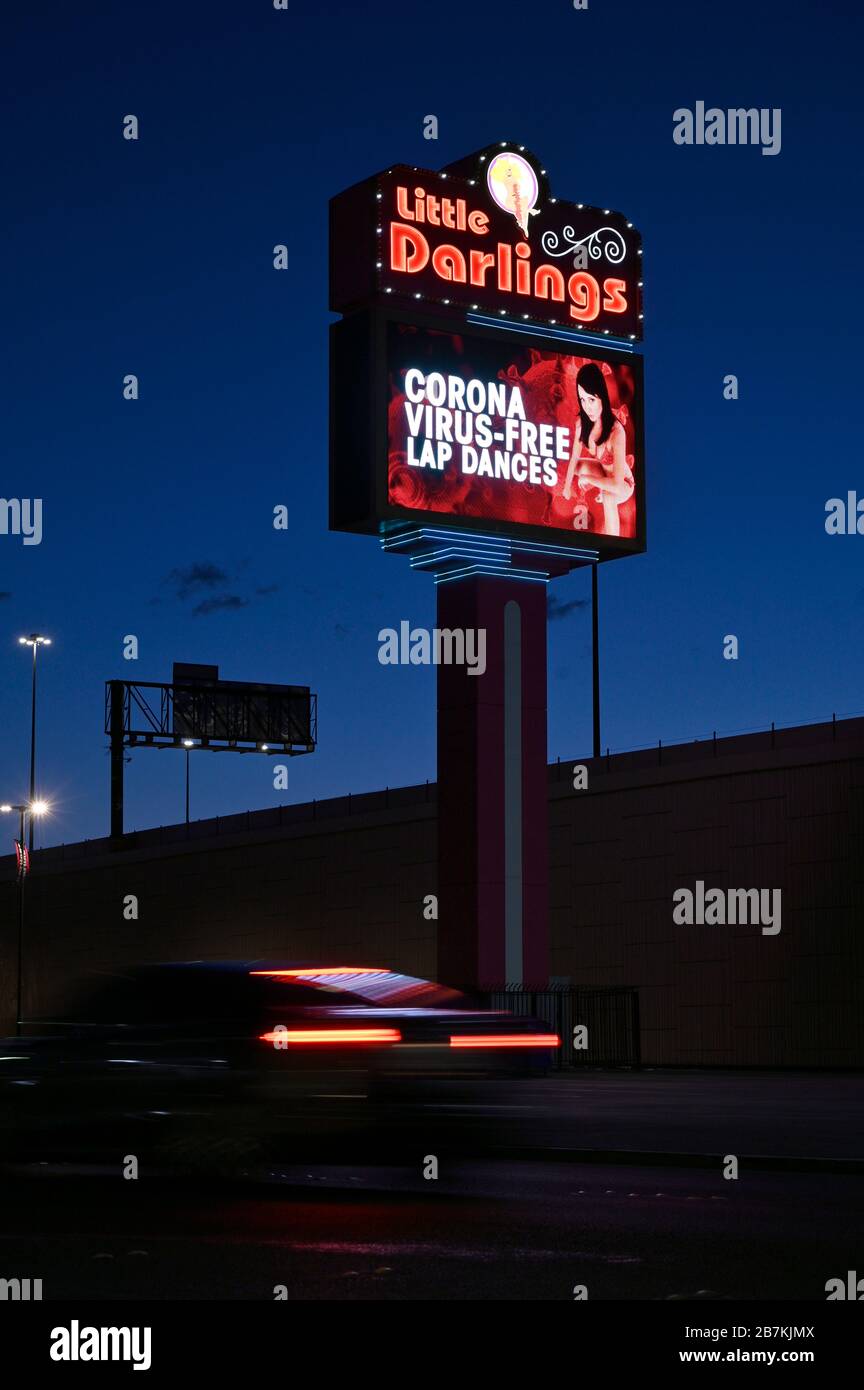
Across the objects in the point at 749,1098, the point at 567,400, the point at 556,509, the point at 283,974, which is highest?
the point at 567,400

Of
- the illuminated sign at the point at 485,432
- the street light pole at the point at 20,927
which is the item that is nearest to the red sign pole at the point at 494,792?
the illuminated sign at the point at 485,432

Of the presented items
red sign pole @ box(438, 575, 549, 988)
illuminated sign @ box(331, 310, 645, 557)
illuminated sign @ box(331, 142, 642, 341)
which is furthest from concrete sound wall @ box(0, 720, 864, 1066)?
illuminated sign @ box(331, 142, 642, 341)

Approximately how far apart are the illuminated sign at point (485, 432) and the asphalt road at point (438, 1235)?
18040 mm

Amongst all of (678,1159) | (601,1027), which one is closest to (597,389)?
(601,1027)

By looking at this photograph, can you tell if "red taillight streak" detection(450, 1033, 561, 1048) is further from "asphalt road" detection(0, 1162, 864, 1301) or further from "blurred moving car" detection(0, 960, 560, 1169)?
"asphalt road" detection(0, 1162, 864, 1301)

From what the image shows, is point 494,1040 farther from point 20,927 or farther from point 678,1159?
point 20,927

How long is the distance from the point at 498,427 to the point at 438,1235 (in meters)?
23.5

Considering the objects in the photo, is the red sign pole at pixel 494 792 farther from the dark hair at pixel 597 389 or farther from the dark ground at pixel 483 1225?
the dark ground at pixel 483 1225

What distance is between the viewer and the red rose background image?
31875 millimetres

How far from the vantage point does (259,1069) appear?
45.1ft
